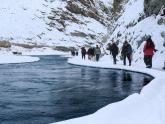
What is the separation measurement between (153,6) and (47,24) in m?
107

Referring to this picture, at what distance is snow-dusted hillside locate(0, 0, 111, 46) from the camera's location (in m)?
134

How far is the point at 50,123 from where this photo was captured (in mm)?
9969

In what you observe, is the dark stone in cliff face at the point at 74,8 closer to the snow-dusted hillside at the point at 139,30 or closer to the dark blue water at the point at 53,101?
the snow-dusted hillside at the point at 139,30

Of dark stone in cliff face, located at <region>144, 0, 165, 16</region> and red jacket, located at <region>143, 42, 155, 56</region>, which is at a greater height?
dark stone in cliff face, located at <region>144, 0, 165, 16</region>

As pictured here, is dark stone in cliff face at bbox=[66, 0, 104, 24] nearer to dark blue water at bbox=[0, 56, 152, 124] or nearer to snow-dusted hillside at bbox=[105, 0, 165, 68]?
snow-dusted hillside at bbox=[105, 0, 165, 68]

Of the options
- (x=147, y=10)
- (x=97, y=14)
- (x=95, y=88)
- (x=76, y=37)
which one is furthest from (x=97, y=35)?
(x=95, y=88)

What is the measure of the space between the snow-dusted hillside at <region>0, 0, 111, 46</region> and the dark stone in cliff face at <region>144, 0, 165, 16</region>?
8856 centimetres

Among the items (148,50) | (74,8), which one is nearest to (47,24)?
(74,8)

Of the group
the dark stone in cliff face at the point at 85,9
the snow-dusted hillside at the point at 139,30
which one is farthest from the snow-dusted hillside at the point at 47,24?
the snow-dusted hillside at the point at 139,30

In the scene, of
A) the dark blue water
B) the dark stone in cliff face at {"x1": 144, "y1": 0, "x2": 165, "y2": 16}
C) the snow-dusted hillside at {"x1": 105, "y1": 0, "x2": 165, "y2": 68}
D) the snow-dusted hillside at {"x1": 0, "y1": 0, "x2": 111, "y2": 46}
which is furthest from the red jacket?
the snow-dusted hillside at {"x1": 0, "y1": 0, "x2": 111, "y2": 46}

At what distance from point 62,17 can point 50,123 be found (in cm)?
14607

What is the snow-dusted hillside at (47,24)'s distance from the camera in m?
134

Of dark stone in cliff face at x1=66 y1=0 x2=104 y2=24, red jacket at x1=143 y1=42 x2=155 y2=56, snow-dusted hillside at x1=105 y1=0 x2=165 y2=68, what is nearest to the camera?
red jacket at x1=143 y1=42 x2=155 y2=56

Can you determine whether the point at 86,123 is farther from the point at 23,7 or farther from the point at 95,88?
the point at 23,7
